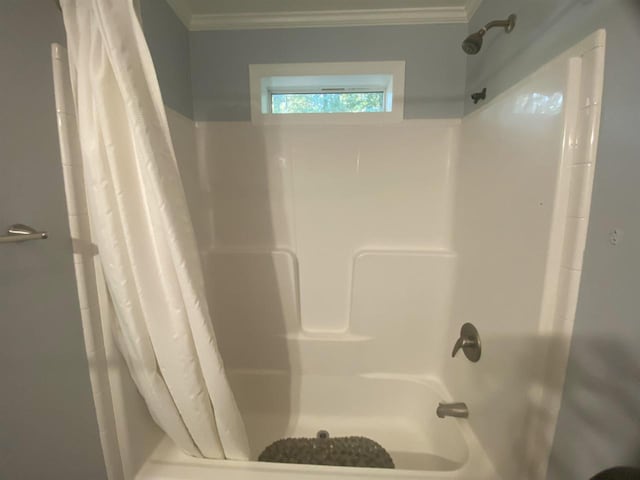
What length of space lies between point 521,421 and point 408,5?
168 centimetres

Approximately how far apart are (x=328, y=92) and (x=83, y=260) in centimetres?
138

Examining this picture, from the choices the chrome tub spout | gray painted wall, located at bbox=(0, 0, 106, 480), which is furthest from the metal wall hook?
the chrome tub spout

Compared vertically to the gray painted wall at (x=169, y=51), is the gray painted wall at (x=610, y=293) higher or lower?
lower

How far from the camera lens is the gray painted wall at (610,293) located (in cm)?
55

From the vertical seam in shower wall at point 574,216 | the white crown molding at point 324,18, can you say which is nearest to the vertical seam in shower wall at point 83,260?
the white crown molding at point 324,18

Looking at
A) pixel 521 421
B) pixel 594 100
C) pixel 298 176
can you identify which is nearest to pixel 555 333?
pixel 521 421

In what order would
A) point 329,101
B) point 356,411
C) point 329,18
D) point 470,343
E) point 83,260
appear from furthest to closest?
point 329,101 → point 356,411 → point 329,18 → point 470,343 → point 83,260

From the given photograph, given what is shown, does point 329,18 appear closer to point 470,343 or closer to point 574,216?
point 574,216

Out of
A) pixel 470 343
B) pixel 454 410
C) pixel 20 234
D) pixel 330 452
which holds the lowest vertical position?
pixel 330 452

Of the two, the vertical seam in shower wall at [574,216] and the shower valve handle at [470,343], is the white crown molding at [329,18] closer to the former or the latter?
the vertical seam in shower wall at [574,216]

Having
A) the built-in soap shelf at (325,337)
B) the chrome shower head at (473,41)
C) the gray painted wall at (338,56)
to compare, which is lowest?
the built-in soap shelf at (325,337)

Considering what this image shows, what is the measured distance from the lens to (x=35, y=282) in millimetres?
688

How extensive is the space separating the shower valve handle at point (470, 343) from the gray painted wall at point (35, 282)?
121cm

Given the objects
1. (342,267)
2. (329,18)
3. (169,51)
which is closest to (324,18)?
(329,18)
